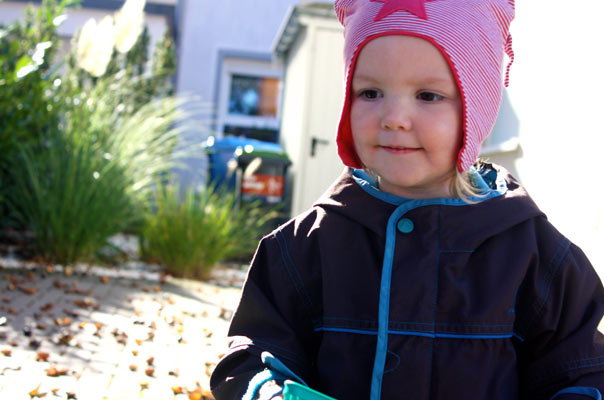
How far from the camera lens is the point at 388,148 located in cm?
140

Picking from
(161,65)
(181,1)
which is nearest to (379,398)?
(161,65)

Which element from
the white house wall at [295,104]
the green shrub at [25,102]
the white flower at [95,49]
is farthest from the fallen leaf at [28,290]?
the white house wall at [295,104]

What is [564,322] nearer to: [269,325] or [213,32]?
[269,325]

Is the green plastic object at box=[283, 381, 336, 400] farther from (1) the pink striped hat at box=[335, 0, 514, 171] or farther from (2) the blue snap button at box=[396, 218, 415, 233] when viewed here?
(1) the pink striped hat at box=[335, 0, 514, 171]

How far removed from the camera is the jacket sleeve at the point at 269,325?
4.58 ft

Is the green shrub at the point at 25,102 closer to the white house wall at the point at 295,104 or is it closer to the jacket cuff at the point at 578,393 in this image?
the white house wall at the point at 295,104

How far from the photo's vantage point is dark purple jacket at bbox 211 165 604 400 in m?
1.33

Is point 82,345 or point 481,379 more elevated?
point 481,379

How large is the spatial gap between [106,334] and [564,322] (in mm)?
2704

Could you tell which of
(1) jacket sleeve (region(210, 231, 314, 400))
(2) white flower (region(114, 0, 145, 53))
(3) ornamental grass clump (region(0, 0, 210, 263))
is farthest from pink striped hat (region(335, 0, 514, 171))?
(2) white flower (region(114, 0, 145, 53))

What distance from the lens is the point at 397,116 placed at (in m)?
1.35

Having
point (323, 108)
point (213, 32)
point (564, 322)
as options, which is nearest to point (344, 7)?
point (564, 322)

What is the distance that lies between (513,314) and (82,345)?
2.50m

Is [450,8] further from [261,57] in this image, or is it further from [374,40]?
[261,57]
